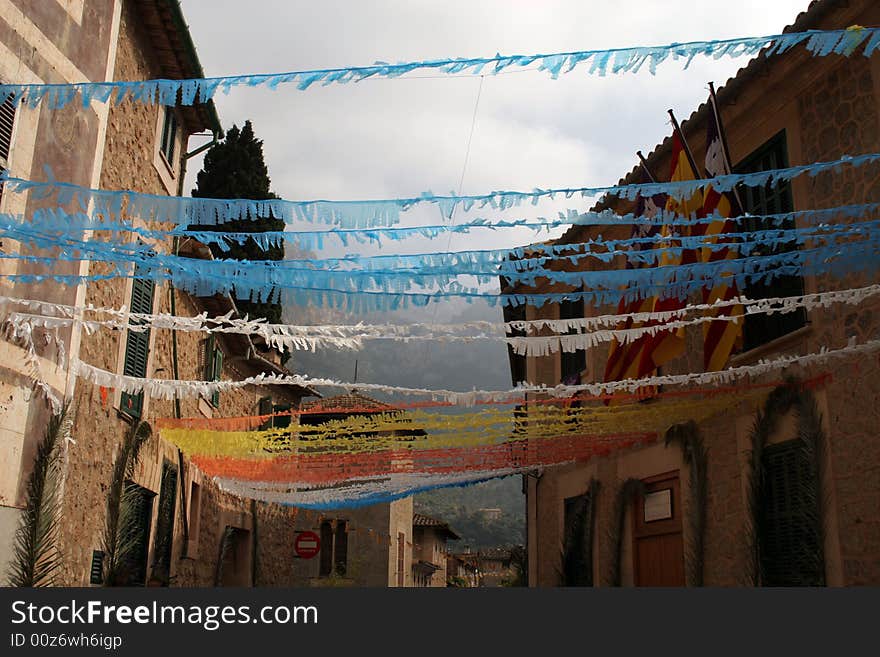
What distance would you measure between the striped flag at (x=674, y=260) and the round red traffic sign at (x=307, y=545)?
19.9 m

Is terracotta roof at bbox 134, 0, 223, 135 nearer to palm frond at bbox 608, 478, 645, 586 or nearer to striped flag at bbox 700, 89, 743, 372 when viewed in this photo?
striped flag at bbox 700, 89, 743, 372

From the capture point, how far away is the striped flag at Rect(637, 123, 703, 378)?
8281mm

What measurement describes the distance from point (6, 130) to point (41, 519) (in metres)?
3.36

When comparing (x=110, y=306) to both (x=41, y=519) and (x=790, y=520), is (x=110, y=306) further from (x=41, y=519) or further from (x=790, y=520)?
(x=790, y=520)

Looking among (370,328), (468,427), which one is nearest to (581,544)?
(468,427)

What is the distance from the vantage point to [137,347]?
11297 millimetres

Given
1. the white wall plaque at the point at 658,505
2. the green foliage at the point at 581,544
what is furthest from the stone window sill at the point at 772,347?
the green foliage at the point at 581,544

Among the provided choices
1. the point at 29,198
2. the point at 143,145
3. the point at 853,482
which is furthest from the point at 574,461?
the point at 29,198

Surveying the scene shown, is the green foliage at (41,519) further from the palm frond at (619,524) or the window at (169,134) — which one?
the palm frond at (619,524)

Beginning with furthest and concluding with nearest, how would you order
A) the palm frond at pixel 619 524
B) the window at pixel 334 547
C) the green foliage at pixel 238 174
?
1. the window at pixel 334 547
2. the green foliage at pixel 238 174
3. the palm frond at pixel 619 524

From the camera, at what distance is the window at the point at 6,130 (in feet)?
23.8

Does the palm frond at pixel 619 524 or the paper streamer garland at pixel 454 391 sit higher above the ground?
the paper streamer garland at pixel 454 391

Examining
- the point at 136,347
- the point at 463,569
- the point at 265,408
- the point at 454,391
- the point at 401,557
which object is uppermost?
the point at 265,408
